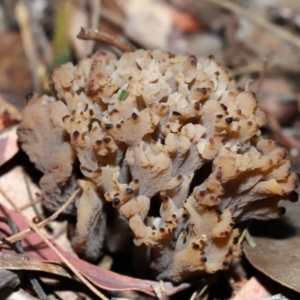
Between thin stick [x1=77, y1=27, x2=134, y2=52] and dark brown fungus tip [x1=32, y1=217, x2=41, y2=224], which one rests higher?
thin stick [x1=77, y1=27, x2=134, y2=52]

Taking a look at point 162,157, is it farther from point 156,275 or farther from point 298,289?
point 298,289

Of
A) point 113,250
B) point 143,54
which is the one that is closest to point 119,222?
point 113,250

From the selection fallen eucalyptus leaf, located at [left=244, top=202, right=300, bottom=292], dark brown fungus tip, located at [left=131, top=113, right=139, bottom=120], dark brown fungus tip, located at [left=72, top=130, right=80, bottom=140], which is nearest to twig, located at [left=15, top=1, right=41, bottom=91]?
dark brown fungus tip, located at [left=72, top=130, right=80, bottom=140]

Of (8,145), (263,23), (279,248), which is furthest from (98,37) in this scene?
(263,23)

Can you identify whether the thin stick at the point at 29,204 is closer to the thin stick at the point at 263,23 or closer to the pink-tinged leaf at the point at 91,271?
the pink-tinged leaf at the point at 91,271

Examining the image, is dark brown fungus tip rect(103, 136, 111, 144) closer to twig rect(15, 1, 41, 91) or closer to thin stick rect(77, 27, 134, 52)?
thin stick rect(77, 27, 134, 52)

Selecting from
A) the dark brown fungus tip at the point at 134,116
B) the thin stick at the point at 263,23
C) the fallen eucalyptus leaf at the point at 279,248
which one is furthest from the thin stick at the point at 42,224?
the thin stick at the point at 263,23
